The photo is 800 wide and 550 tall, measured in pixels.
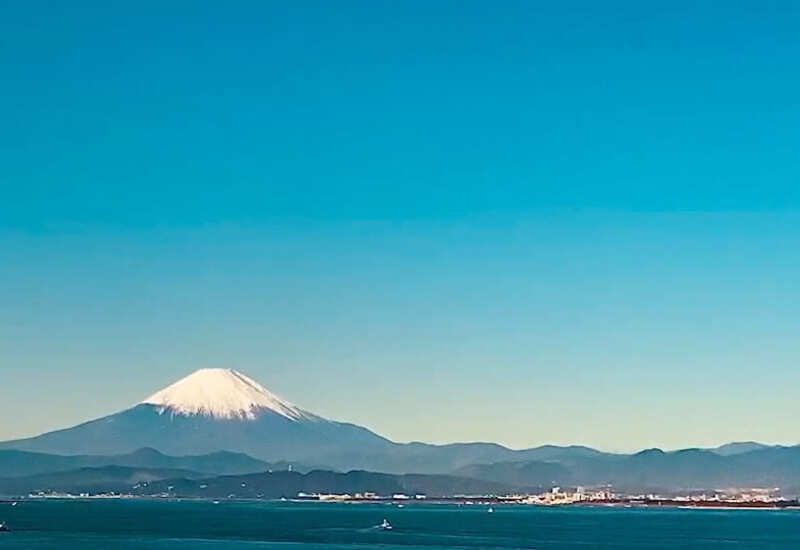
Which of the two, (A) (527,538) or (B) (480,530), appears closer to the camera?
(A) (527,538)

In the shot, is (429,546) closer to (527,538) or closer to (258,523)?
(527,538)

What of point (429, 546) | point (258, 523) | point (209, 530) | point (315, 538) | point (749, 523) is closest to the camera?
point (429, 546)

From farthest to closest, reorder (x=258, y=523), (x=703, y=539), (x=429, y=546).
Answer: (x=258, y=523) → (x=703, y=539) → (x=429, y=546)

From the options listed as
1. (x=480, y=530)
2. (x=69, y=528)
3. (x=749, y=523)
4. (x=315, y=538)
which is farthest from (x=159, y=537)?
(x=749, y=523)

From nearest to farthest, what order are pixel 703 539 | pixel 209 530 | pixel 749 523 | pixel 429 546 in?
1. pixel 429 546
2. pixel 703 539
3. pixel 209 530
4. pixel 749 523

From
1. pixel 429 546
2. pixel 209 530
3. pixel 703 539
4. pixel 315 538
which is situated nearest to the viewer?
pixel 429 546

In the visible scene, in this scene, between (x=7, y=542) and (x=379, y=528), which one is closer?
(x=7, y=542)

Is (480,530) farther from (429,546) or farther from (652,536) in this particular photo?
(429,546)

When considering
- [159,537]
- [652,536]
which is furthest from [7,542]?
[652,536]
